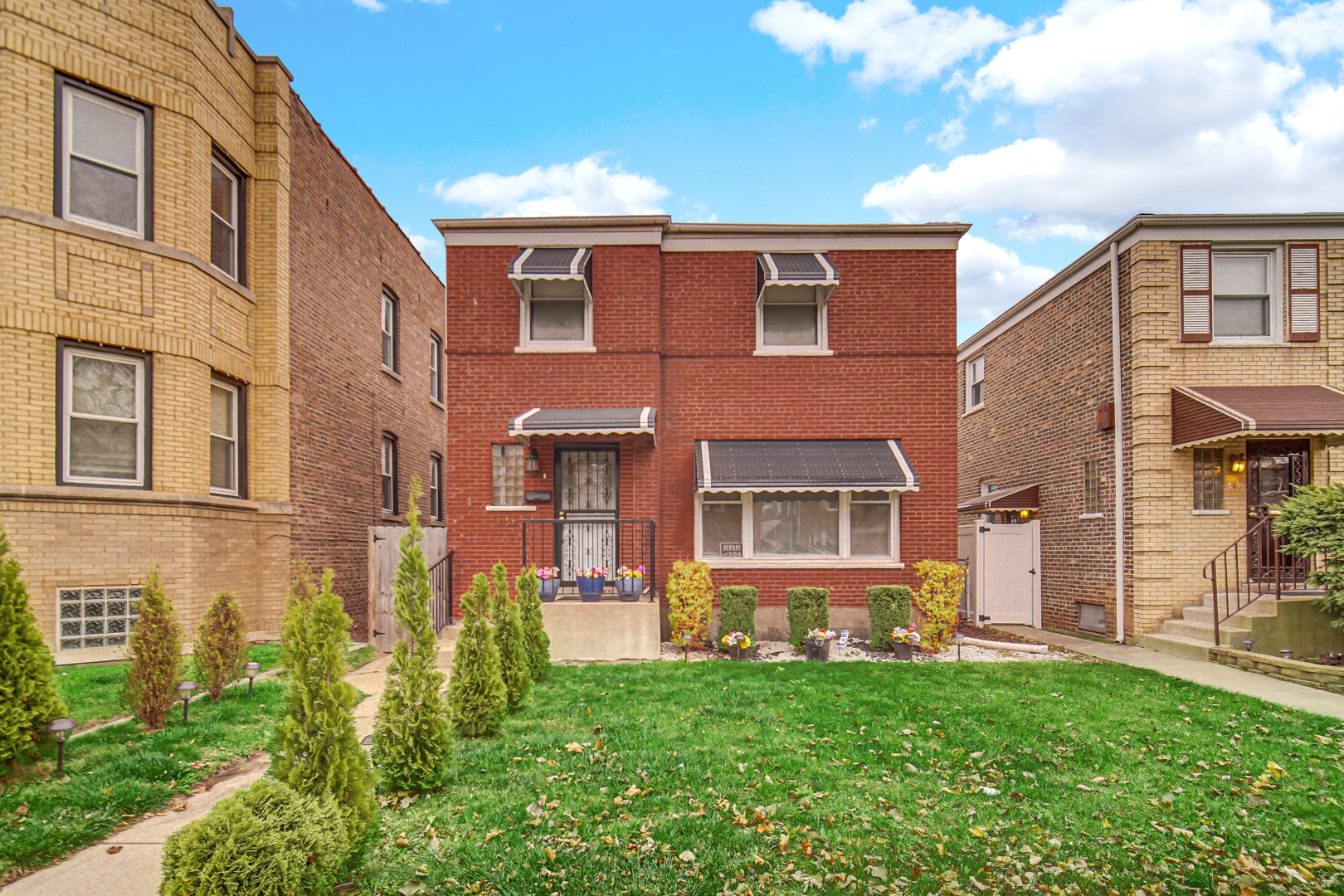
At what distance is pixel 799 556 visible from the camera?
39.9ft

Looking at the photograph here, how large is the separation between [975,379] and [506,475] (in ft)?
42.0

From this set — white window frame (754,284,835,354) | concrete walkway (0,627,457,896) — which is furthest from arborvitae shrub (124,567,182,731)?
white window frame (754,284,835,354)

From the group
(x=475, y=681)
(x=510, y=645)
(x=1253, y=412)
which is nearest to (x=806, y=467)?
(x=510, y=645)

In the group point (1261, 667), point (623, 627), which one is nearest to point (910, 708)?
point (623, 627)

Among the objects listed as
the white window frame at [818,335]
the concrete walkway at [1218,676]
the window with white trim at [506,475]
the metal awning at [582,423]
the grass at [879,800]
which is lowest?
the concrete walkway at [1218,676]

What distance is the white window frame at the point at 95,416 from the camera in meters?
8.80

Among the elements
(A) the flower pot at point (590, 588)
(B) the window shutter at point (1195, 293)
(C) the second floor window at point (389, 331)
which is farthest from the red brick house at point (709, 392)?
(C) the second floor window at point (389, 331)

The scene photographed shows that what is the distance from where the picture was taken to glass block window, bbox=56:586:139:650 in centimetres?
871

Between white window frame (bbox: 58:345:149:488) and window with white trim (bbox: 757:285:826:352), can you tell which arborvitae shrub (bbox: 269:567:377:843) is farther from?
window with white trim (bbox: 757:285:826:352)

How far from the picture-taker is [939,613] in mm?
10758

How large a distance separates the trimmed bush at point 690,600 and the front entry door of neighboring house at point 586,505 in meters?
1.54

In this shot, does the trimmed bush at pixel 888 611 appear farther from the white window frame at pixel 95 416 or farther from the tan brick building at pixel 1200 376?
the white window frame at pixel 95 416

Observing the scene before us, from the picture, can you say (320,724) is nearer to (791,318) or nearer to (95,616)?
(95,616)

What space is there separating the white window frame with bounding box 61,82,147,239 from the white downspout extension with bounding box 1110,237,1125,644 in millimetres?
14708
